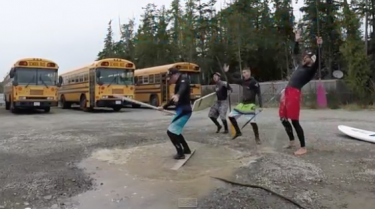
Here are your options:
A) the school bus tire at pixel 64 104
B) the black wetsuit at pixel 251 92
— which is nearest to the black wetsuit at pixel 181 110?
the black wetsuit at pixel 251 92

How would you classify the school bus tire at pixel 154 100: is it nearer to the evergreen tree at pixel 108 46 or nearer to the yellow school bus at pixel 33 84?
the yellow school bus at pixel 33 84

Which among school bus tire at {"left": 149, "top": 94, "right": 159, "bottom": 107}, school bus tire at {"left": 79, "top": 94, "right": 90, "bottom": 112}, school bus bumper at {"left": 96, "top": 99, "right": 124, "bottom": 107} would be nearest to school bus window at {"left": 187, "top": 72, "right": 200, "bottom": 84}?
school bus tire at {"left": 149, "top": 94, "right": 159, "bottom": 107}

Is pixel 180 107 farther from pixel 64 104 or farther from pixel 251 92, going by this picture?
pixel 64 104

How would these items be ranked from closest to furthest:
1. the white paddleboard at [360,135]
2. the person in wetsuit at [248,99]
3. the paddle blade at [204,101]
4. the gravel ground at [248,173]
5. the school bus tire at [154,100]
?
the gravel ground at [248,173] → the white paddleboard at [360,135] → the person in wetsuit at [248,99] → the paddle blade at [204,101] → the school bus tire at [154,100]

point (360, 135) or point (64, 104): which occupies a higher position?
point (64, 104)

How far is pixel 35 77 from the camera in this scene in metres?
18.4

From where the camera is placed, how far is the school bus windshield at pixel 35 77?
710 inches

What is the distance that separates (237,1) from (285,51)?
7.08 metres

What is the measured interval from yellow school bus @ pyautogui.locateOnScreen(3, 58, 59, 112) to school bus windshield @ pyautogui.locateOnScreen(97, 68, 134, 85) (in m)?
2.36

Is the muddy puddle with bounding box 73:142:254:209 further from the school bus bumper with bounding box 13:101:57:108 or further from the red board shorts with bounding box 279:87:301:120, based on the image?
the school bus bumper with bounding box 13:101:57:108

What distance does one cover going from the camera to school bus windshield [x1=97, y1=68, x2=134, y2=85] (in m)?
19.2

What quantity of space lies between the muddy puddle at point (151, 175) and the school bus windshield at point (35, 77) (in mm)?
12682

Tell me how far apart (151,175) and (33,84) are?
1484 centimetres

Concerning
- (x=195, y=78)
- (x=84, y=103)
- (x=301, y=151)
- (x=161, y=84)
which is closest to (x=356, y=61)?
(x=195, y=78)
